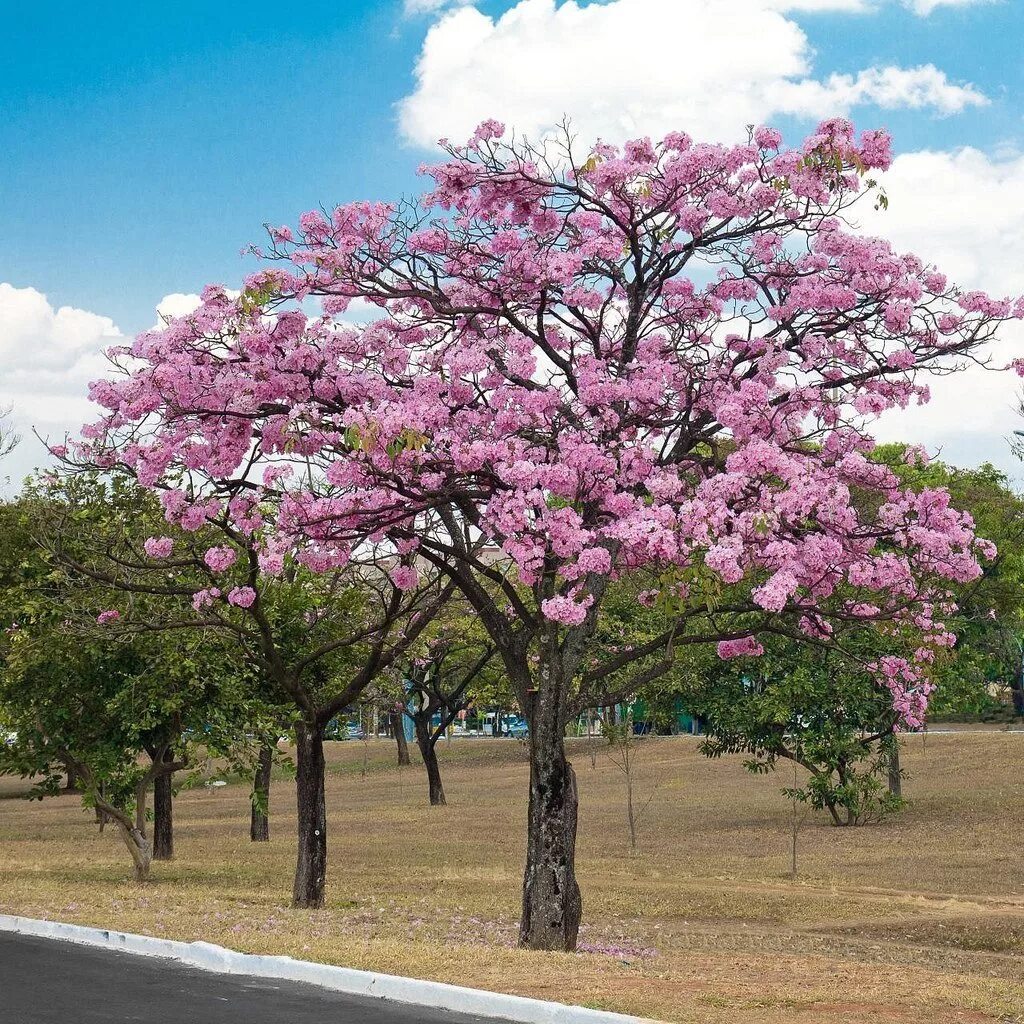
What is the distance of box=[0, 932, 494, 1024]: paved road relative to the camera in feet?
34.2

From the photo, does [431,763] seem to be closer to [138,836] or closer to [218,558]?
[138,836]

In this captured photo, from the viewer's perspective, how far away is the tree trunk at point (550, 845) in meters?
17.0

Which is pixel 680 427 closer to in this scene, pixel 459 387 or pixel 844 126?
pixel 459 387

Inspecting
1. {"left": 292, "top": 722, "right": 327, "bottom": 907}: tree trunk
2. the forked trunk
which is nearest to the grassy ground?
{"left": 292, "top": 722, "right": 327, "bottom": 907}: tree trunk

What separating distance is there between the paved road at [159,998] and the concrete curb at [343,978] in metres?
0.18

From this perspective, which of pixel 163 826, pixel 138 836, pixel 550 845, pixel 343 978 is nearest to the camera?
pixel 343 978

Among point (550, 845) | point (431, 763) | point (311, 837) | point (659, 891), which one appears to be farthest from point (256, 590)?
point (431, 763)

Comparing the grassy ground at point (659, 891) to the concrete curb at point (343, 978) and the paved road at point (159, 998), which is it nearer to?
the concrete curb at point (343, 978)

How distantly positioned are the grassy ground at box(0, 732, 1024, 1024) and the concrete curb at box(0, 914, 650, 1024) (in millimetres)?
442

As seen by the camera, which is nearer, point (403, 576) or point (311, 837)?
point (403, 576)

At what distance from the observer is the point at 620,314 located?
17891mm

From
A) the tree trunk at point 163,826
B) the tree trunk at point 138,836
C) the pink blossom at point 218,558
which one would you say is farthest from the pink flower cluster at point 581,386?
the tree trunk at point 163,826

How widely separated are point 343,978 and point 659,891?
17253 mm

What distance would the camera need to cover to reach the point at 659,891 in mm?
28312
